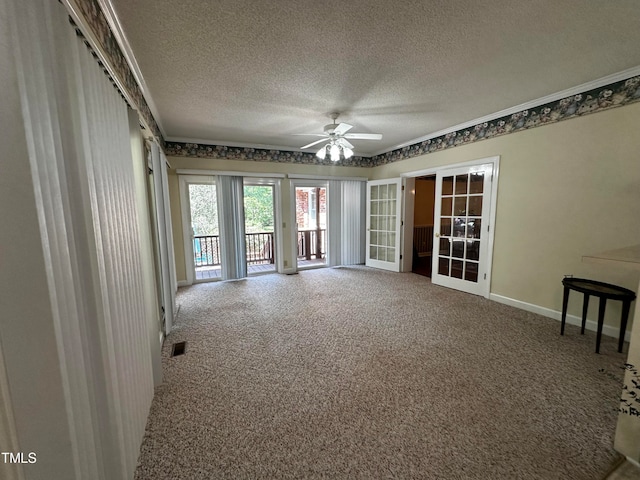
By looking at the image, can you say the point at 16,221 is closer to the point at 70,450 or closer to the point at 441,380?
the point at 70,450

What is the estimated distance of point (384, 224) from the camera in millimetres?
5480

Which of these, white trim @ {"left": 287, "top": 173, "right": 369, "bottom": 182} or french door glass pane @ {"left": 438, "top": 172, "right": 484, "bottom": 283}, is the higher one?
white trim @ {"left": 287, "top": 173, "right": 369, "bottom": 182}

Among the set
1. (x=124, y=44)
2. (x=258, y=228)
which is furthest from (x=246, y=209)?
(x=124, y=44)

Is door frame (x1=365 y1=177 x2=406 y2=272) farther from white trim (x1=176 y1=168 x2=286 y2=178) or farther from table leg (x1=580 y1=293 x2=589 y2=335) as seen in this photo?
table leg (x1=580 y1=293 x2=589 y2=335)

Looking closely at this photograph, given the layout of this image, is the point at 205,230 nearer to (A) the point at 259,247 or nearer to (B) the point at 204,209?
(B) the point at 204,209

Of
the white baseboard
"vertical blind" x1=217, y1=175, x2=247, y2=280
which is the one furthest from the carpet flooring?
"vertical blind" x1=217, y1=175, x2=247, y2=280

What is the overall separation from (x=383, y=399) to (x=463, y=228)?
3.13 meters

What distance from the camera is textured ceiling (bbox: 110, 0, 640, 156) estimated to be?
1584 mm

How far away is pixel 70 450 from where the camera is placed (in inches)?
30.5

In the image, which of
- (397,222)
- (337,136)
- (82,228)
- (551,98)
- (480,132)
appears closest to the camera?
→ (82,228)

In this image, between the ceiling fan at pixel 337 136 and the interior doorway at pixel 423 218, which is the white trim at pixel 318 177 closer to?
the ceiling fan at pixel 337 136

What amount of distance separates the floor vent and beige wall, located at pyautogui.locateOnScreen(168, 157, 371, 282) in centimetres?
223

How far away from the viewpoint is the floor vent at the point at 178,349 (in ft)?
7.79

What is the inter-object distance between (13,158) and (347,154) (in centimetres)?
321
